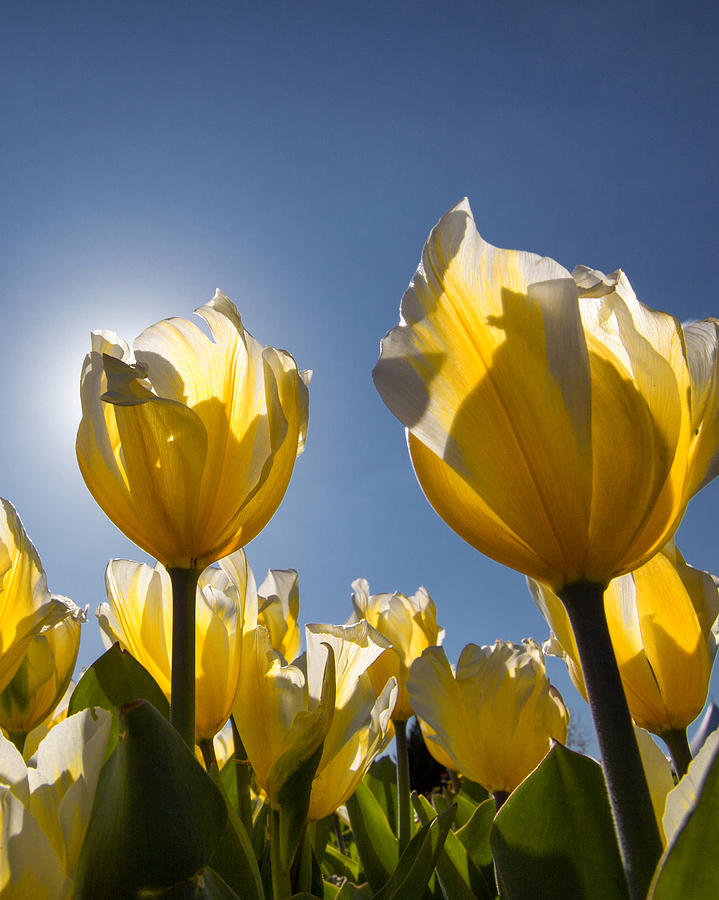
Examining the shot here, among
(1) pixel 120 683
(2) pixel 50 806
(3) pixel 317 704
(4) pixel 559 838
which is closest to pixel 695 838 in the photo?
(4) pixel 559 838

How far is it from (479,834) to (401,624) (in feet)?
2.09

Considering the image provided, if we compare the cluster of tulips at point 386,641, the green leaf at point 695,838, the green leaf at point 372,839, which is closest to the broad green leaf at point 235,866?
the cluster of tulips at point 386,641

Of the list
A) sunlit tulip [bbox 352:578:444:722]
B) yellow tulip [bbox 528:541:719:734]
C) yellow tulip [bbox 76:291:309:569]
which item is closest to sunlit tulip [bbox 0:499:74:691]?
yellow tulip [bbox 76:291:309:569]

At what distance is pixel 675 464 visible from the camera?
2.05ft

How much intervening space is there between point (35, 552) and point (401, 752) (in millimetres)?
1103

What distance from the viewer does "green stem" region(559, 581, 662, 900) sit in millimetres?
496

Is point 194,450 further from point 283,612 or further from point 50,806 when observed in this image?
point 283,612

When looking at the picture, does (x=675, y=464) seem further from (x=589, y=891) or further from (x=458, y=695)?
(x=458, y=695)

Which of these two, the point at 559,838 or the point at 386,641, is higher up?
the point at 386,641

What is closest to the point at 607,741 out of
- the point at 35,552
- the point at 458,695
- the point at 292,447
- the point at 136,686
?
the point at 292,447

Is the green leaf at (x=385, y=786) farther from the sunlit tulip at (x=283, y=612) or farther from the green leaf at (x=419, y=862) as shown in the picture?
the green leaf at (x=419, y=862)

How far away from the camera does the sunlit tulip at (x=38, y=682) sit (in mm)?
1242

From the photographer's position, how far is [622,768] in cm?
51

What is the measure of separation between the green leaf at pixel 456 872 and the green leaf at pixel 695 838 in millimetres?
387
